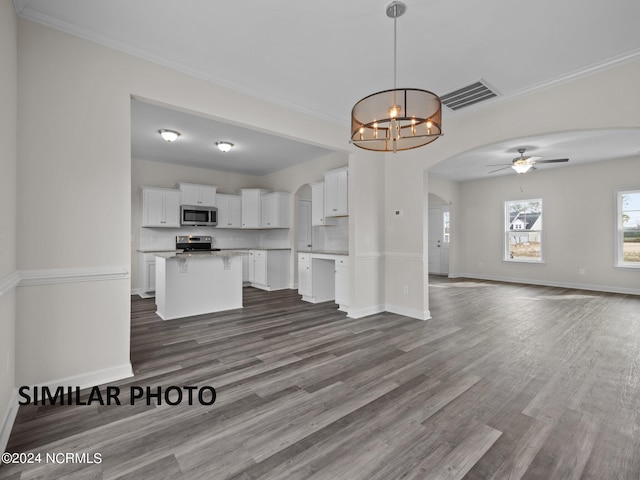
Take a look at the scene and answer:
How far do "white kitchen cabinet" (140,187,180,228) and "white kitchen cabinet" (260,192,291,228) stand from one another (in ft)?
6.59

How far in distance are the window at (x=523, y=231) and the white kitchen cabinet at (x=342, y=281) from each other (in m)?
5.92

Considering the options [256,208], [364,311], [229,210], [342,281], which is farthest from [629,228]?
[229,210]

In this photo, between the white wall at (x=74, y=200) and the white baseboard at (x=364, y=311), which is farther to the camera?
the white baseboard at (x=364, y=311)

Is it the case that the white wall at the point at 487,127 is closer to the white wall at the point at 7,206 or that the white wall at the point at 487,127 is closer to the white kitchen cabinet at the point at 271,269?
the white kitchen cabinet at the point at 271,269

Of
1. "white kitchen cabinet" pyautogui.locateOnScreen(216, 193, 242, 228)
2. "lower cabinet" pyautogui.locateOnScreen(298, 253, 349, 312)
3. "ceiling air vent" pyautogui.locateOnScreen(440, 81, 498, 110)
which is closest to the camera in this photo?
"ceiling air vent" pyautogui.locateOnScreen(440, 81, 498, 110)

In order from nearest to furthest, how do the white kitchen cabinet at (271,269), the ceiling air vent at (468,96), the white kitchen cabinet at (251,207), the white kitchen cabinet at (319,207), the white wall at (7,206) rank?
the white wall at (7,206) → the ceiling air vent at (468,96) → the white kitchen cabinet at (319,207) → the white kitchen cabinet at (271,269) → the white kitchen cabinet at (251,207)

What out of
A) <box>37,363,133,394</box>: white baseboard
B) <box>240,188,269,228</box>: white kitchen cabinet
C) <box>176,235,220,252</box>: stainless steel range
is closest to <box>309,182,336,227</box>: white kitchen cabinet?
<box>240,188,269,228</box>: white kitchen cabinet

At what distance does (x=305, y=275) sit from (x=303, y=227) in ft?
6.61

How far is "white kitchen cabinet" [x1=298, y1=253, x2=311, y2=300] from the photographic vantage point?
5.70 metres

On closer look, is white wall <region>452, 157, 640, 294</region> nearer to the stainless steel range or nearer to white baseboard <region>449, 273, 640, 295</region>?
white baseboard <region>449, 273, 640, 295</region>

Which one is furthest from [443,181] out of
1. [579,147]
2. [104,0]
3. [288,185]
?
[104,0]

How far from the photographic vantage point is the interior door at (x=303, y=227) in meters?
7.42

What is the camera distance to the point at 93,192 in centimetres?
253

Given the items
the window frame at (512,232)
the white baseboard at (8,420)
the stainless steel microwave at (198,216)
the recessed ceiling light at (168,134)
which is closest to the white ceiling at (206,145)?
the recessed ceiling light at (168,134)
